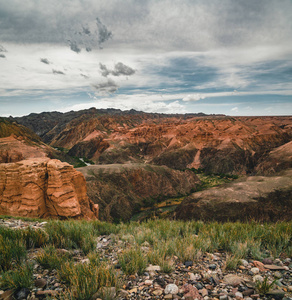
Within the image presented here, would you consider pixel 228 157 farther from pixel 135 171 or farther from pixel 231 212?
Answer: pixel 231 212

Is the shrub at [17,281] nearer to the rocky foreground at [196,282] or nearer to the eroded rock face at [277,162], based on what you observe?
the rocky foreground at [196,282]

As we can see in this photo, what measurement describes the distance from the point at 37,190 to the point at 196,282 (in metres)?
21.1

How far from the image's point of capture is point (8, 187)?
60.7ft

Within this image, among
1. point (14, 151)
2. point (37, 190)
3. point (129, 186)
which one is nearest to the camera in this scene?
point (37, 190)

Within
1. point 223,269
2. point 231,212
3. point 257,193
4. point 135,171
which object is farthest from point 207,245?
point 135,171

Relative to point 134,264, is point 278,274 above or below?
below

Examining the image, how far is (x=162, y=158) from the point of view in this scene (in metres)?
124

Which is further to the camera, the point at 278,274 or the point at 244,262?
the point at 244,262

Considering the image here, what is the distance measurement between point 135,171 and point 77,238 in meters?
60.8

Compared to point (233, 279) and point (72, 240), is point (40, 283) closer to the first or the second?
point (72, 240)

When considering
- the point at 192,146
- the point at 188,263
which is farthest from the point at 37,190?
the point at 192,146

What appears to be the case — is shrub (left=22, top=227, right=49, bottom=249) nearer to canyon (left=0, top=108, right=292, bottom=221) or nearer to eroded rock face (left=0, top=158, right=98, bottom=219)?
eroded rock face (left=0, top=158, right=98, bottom=219)

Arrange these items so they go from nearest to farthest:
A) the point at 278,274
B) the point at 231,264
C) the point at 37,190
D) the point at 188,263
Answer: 1. the point at 278,274
2. the point at 231,264
3. the point at 188,263
4. the point at 37,190

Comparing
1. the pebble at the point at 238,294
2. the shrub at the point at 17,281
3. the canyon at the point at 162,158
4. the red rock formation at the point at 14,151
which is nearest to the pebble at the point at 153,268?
the pebble at the point at 238,294
